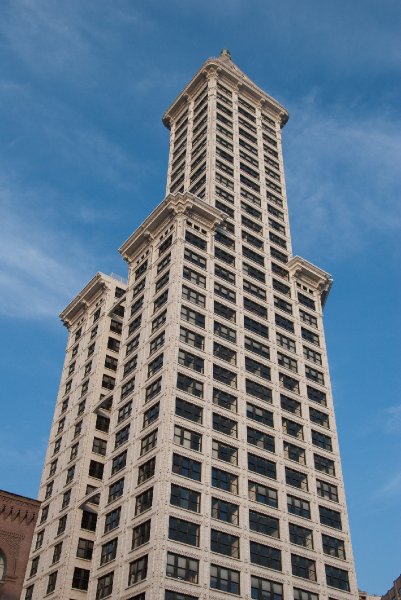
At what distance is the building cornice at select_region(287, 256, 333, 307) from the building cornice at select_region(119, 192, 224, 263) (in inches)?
507

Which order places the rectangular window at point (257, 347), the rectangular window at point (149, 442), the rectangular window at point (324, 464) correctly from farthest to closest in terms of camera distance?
the rectangular window at point (257, 347), the rectangular window at point (324, 464), the rectangular window at point (149, 442)

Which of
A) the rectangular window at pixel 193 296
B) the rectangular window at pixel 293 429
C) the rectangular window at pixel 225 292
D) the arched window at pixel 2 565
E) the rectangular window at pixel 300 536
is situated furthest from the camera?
the rectangular window at pixel 225 292

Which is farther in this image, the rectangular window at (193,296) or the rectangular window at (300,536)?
the rectangular window at (193,296)

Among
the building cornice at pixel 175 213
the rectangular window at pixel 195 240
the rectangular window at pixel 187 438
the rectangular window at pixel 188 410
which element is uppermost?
the building cornice at pixel 175 213

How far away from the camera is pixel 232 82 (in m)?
117

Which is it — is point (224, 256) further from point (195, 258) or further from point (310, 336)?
point (310, 336)

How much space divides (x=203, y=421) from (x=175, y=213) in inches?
1133

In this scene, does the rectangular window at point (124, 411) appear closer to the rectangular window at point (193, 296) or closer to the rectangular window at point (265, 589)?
the rectangular window at point (193, 296)

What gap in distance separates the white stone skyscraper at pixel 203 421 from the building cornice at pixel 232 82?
15.2 m

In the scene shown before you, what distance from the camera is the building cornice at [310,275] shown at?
94.0m

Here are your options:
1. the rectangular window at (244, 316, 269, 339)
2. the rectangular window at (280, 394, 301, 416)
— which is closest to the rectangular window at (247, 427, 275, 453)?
the rectangular window at (280, 394, 301, 416)

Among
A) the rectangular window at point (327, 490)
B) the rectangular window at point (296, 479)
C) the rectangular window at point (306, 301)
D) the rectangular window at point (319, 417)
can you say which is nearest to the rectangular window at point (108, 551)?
the rectangular window at point (296, 479)

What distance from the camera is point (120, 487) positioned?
6856 cm

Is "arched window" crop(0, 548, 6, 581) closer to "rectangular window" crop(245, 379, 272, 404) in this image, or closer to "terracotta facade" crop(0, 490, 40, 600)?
"terracotta facade" crop(0, 490, 40, 600)
